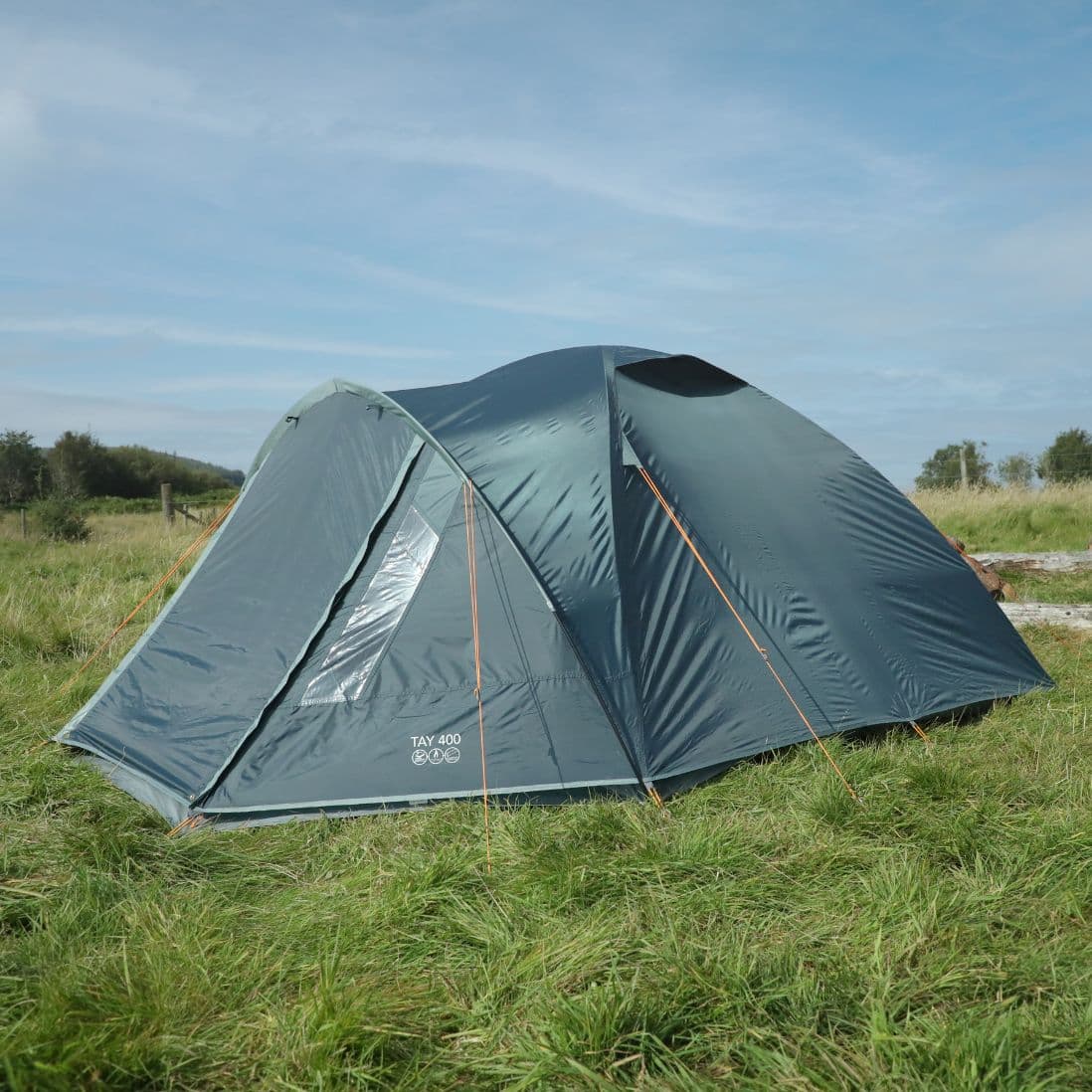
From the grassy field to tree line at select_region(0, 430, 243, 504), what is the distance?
28.2 m

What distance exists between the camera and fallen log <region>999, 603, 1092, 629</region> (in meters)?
7.46

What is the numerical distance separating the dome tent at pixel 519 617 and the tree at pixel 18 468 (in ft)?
93.6

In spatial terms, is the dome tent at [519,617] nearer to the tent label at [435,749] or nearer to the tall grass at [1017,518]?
the tent label at [435,749]

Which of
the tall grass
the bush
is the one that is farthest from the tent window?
the bush

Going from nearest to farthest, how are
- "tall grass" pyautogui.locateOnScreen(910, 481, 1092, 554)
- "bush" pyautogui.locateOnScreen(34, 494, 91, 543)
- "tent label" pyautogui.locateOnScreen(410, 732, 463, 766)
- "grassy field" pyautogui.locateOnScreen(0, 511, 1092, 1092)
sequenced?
1. "grassy field" pyautogui.locateOnScreen(0, 511, 1092, 1092)
2. "tent label" pyautogui.locateOnScreen(410, 732, 463, 766)
3. "tall grass" pyautogui.locateOnScreen(910, 481, 1092, 554)
4. "bush" pyautogui.locateOnScreen(34, 494, 91, 543)

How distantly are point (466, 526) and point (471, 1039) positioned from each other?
2.47 metres

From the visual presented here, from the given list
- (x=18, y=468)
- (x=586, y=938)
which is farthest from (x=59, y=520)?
(x=586, y=938)

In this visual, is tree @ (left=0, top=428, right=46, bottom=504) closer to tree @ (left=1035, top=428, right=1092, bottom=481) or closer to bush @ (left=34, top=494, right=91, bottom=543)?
bush @ (left=34, top=494, right=91, bottom=543)

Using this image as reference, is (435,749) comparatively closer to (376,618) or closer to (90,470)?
(376,618)

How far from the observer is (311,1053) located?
96.4 inches

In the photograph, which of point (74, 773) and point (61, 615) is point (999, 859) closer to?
point (74, 773)

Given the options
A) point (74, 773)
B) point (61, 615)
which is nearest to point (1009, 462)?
point (61, 615)

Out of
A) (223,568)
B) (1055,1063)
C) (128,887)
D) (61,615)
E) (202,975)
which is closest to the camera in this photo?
(1055,1063)

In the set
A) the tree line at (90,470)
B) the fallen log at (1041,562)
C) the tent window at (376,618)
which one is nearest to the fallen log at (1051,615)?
the fallen log at (1041,562)
